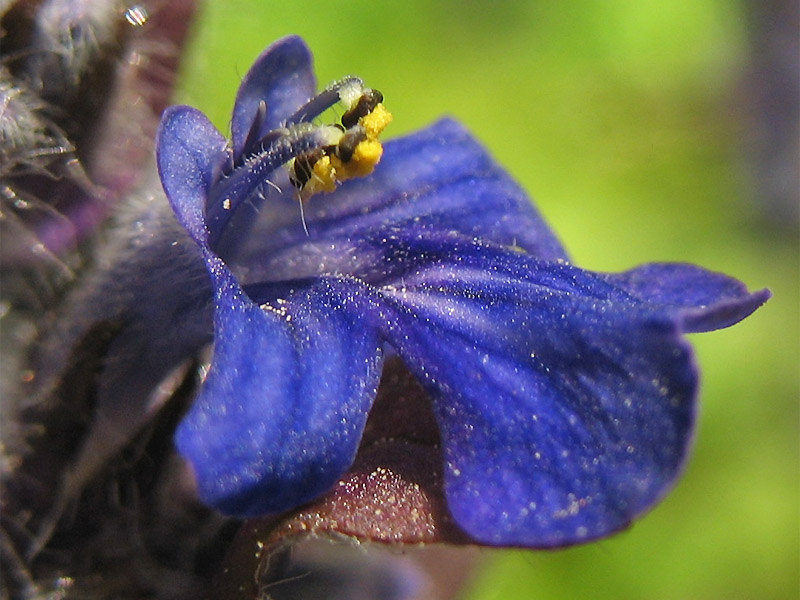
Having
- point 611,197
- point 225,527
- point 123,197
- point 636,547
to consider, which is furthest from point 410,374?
point 611,197

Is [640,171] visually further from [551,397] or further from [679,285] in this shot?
[551,397]

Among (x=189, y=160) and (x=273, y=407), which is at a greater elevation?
(x=189, y=160)

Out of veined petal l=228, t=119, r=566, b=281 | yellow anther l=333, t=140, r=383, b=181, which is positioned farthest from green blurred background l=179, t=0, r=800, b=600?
yellow anther l=333, t=140, r=383, b=181

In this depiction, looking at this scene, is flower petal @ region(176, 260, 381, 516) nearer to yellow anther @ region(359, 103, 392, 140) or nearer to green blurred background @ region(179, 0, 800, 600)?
yellow anther @ region(359, 103, 392, 140)

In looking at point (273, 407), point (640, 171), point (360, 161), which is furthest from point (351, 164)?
point (640, 171)

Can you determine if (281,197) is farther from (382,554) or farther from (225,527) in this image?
(382,554)

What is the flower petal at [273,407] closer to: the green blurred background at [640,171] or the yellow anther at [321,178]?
the yellow anther at [321,178]

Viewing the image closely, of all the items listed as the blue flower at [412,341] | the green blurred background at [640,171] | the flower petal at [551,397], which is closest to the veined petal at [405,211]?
the blue flower at [412,341]
